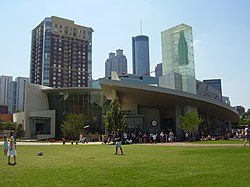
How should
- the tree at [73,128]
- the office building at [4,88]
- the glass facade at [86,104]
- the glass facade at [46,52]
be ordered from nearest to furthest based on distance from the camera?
the tree at [73,128] → the glass facade at [86,104] → the glass facade at [46,52] → the office building at [4,88]

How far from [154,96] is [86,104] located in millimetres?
22224

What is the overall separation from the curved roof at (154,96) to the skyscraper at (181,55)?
37.8ft

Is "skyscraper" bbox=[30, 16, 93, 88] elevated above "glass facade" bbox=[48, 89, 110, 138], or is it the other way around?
"skyscraper" bbox=[30, 16, 93, 88]

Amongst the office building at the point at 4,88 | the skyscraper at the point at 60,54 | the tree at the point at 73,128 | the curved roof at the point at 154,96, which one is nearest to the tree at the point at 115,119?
the curved roof at the point at 154,96

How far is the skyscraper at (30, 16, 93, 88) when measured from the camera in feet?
371

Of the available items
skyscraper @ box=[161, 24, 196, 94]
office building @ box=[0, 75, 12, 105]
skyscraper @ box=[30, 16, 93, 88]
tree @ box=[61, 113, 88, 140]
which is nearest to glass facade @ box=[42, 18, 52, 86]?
skyscraper @ box=[30, 16, 93, 88]

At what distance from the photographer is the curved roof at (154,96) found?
4638cm

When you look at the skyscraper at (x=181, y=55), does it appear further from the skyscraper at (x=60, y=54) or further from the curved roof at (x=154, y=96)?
the skyscraper at (x=60, y=54)

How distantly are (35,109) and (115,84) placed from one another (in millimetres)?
31314

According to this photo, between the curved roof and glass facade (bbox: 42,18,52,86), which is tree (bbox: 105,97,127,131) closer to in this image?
the curved roof

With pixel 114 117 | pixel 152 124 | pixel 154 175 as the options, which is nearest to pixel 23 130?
pixel 152 124

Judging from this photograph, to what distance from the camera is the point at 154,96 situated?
51.4 m

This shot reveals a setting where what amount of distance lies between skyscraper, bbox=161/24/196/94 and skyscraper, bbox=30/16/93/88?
5342 centimetres

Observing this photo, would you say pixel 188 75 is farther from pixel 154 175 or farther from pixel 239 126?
pixel 154 175
